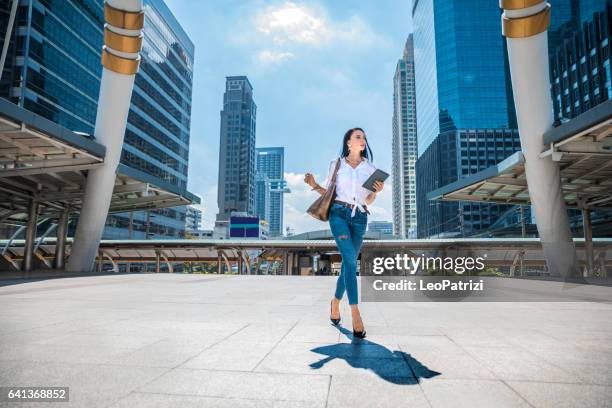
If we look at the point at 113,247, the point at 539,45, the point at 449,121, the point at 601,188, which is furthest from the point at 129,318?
the point at 449,121

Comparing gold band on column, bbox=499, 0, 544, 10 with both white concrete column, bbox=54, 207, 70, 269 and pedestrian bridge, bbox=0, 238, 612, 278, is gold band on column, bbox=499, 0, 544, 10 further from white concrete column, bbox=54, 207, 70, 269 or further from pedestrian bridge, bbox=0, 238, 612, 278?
white concrete column, bbox=54, 207, 70, 269

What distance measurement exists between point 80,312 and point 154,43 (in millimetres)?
80264

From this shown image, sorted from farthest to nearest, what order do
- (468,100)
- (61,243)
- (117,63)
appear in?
(468,100)
(61,243)
(117,63)

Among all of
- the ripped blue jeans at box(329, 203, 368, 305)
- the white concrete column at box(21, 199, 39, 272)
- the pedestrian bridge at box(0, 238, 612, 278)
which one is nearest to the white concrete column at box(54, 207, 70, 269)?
the pedestrian bridge at box(0, 238, 612, 278)

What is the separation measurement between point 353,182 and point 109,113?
681 inches

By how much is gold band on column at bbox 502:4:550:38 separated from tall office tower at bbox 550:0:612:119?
68360mm

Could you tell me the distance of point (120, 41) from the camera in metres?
17.3

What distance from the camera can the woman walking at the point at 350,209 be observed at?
3.90m

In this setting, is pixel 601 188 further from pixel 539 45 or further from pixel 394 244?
pixel 394 244

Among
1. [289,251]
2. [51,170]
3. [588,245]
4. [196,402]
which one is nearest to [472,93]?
[289,251]

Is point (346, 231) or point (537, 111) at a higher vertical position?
point (537, 111)

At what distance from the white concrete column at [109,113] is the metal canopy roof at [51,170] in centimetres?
69

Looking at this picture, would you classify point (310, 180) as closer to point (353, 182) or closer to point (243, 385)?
point (353, 182)

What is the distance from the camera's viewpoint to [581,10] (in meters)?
94.6
